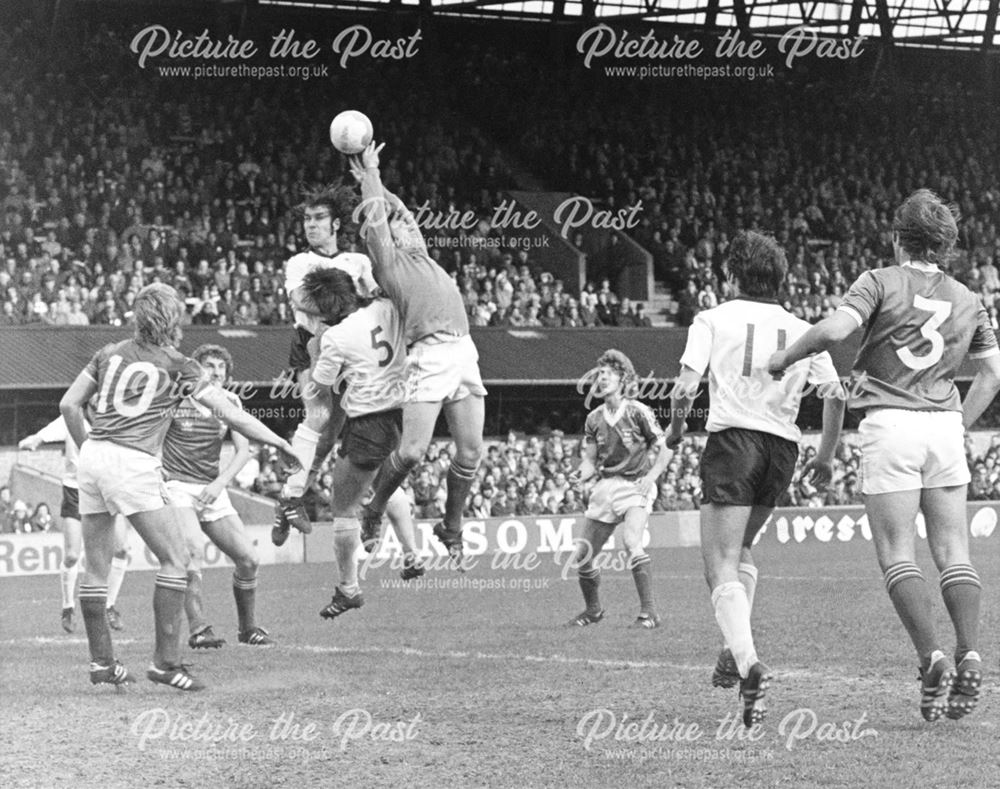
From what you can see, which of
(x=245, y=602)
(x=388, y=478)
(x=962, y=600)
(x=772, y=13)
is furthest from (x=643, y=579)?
(x=772, y=13)

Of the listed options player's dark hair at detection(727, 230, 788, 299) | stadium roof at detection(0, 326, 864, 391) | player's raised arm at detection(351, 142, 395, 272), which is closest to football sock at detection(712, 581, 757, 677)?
player's dark hair at detection(727, 230, 788, 299)

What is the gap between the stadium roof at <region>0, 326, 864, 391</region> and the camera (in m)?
25.3

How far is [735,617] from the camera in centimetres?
778

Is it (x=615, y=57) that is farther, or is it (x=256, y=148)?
(x=615, y=57)

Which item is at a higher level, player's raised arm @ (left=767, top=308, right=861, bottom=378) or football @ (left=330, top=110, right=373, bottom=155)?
football @ (left=330, top=110, right=373, bottom=155)

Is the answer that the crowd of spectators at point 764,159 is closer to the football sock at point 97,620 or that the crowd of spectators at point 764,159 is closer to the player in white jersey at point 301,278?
the player in white jersey at point 301,278

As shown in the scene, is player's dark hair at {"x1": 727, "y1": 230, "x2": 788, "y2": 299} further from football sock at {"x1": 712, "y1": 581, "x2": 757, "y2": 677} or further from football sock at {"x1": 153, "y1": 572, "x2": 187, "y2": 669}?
football sock at {"x1": 153, "y1": 572, "x2": 187, "y2": 669}

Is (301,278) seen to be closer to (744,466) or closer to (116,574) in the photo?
(744,466)

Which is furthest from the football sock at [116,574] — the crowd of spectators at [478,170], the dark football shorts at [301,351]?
the crowd of spectators at [478,170]

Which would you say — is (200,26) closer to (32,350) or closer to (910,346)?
(32,350)

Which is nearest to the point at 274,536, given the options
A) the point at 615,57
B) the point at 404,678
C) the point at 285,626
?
the point at 404,678

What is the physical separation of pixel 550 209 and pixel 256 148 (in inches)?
274

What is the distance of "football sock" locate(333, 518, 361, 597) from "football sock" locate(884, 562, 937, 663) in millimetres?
4003

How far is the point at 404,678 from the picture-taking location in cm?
1021
